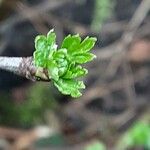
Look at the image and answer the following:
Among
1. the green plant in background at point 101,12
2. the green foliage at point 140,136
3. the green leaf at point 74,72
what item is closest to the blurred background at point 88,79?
the green plant in background at point 101,12

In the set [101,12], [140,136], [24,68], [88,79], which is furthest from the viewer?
[88,79]

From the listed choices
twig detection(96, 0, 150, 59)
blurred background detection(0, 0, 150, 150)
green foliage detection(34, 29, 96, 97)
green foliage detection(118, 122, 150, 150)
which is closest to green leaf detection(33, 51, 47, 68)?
green foliage detection(34, 29, 96, 97)

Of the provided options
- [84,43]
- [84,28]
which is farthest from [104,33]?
[84,43]

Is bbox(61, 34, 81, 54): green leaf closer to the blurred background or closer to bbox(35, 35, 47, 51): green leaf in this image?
bbox(35, 35, 47, 51): green leaf

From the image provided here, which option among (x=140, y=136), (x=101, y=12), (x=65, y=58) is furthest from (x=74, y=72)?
(x=101, y=12)

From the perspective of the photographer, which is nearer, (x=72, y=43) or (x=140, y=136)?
(x=72, y=43)

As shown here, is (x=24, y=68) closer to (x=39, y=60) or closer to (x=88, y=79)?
(x=39, y=60)

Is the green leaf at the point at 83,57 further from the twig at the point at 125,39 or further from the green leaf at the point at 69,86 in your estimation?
the twig at the point at 125,39
